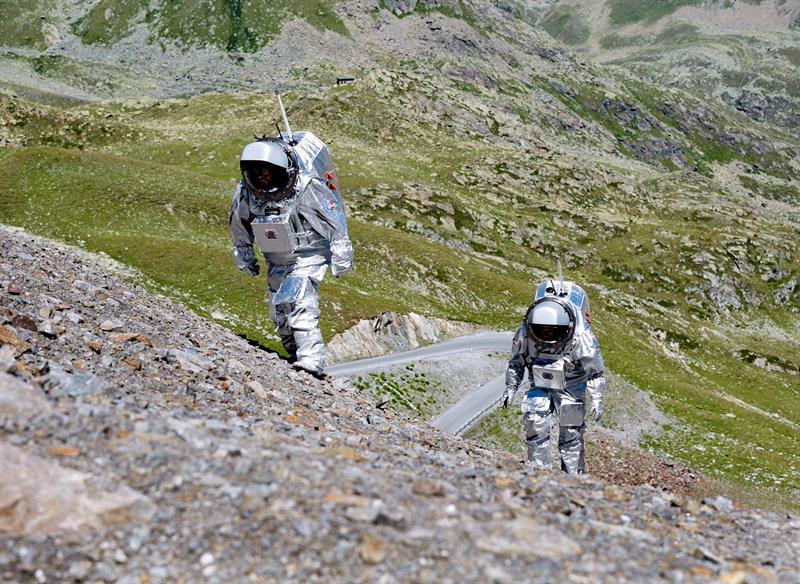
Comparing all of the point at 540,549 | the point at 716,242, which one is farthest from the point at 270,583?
the point at 716,242

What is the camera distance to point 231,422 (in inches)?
400

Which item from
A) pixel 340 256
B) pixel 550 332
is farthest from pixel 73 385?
pixel 550 332

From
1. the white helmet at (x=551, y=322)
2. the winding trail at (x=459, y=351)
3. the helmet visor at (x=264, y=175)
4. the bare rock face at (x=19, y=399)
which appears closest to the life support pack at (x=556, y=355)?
the white helmet at (x=551, y=322)

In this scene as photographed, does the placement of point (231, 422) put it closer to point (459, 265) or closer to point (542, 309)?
point (542, 309)

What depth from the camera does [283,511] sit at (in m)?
7.14

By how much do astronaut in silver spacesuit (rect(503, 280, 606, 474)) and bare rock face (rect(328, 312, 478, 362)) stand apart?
16.4 metres

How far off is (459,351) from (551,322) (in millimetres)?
21114

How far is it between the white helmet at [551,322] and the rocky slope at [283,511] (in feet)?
22.2

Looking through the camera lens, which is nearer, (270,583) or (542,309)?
(270,583)

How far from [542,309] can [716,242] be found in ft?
335

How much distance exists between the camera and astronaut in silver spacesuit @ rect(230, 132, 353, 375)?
16.3 m

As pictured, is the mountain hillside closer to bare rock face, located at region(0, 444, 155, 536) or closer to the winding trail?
the winding trail

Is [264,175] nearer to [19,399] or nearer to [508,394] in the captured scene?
[19,399]

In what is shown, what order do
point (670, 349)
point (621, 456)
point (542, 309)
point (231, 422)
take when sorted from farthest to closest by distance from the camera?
1. point (670, 349)
2. point (621, 456)
3. point (542, 309)
4. point (231, 422)
